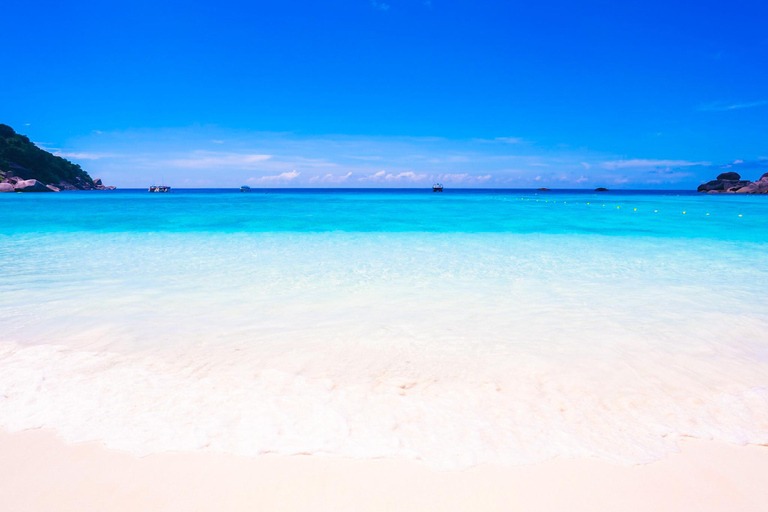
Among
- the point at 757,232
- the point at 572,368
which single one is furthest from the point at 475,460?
the point at 757,232

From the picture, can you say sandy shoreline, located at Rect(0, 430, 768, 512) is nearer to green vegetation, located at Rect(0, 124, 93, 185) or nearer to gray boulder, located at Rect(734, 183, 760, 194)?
green vegetation, located at Rect(0, 124, 93, 185)

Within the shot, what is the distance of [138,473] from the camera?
2.53m

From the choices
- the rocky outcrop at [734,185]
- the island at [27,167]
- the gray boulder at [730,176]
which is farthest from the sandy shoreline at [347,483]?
the gray boulder at [730,176]

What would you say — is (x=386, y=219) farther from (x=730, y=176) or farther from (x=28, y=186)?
(x=730, y=176)

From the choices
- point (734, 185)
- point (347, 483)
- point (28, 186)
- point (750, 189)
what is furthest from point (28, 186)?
point (734, 185)

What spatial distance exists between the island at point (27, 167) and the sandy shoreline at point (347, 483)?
87.9 metres

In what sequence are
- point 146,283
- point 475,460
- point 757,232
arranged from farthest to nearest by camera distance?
point 757,232 < point 146,283 < point 475,460

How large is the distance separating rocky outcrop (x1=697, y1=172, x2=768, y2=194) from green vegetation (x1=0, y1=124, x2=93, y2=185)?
148 m

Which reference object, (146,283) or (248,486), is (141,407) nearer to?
(248,486)

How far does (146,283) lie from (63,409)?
15.5 ft

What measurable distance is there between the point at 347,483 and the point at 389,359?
6.14ft

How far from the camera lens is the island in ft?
230

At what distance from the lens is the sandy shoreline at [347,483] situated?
2.31 metres

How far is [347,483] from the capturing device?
8.09 feet
